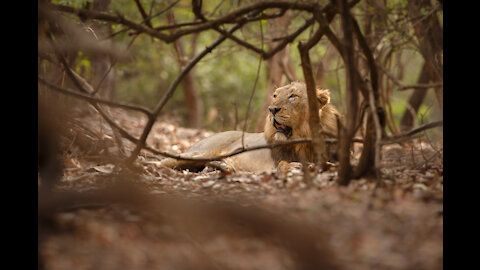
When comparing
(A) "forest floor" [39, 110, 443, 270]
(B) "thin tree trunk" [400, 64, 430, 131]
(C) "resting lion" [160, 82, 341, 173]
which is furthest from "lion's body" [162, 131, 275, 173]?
(B) "thin tree trunk" [400, 64, 430, 131]

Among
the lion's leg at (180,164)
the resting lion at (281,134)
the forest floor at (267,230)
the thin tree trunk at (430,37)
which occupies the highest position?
the thin tree trunk at (430,37)

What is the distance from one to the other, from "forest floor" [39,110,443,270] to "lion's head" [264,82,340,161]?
153 centimetres

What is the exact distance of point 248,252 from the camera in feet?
7.44

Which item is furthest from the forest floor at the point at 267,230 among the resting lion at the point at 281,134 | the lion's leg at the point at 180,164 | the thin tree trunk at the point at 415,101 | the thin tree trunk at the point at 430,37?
the thin tree trunk at the point at 415,101

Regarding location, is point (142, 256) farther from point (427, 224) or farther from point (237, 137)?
point (237, 137)

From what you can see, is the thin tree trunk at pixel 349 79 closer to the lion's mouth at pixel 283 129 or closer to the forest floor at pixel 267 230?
the forest floor at pixel 267 230

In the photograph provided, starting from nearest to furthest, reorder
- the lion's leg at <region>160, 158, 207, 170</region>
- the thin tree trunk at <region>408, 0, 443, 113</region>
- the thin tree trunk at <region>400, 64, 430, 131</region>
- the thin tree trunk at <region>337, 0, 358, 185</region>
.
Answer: the thin tree trunk at <region>337, 0, 358, 185</region> → the lion's leg at <region>160, 158, 207, 170</region> → the thin tree trunk at <region>408, 0, 443, 113</region> → the thin tree trunk at <region>400, 64, 430, 131</region>

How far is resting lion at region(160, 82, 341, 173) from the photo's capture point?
494 centimetres

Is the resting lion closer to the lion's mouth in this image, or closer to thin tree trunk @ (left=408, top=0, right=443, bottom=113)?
the lion's mouth

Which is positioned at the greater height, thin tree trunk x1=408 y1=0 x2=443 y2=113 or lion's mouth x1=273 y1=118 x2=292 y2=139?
thin tree trunk x1=408 y1=0 x2=443 y2=113

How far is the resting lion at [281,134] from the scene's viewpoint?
4.94m
